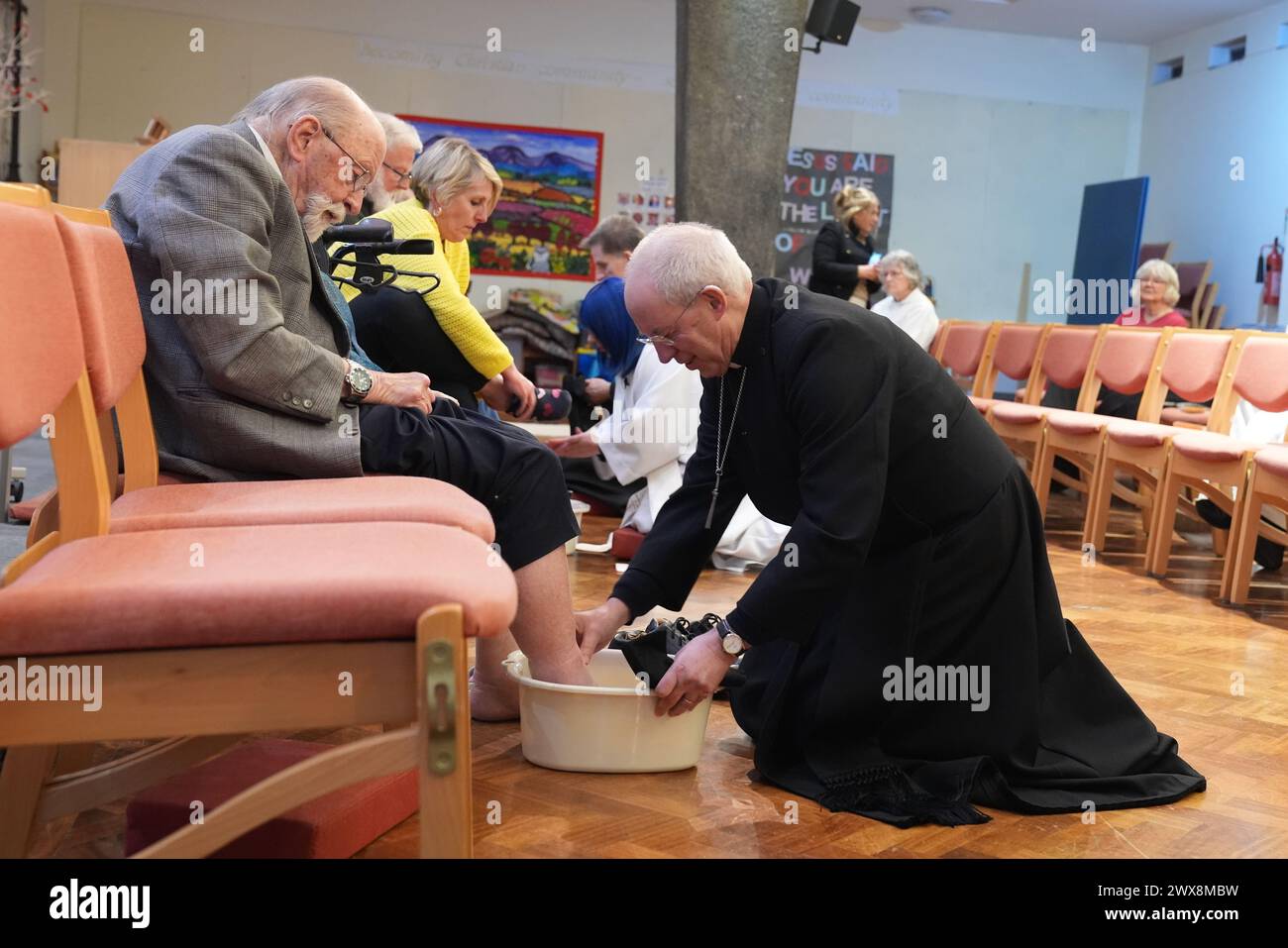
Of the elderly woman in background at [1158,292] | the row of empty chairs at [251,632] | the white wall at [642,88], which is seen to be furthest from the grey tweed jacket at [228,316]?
the white wall at [642,88]

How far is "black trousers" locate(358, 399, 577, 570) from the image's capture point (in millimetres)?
2188

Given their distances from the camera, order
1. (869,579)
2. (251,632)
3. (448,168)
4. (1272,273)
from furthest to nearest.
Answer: (1272,273)
(448,168)
(869,579)
(251,632)

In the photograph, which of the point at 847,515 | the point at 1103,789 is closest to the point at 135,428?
the point at 847,515

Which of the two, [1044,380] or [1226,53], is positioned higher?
[1226,53]

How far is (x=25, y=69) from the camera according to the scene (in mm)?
9164

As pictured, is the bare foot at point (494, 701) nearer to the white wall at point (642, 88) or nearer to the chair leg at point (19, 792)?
the chair leg at point (19, 792)

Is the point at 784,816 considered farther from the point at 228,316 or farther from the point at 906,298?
the point at 906,298

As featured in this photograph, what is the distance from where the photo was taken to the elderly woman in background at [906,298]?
24.6 ft

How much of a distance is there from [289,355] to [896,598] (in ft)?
3.64

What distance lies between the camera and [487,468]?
2.19m

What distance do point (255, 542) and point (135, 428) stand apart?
0.60 meters

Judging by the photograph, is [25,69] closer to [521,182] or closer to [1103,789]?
[521,182]

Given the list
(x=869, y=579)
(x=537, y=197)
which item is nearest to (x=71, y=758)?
(x=869, y=579)

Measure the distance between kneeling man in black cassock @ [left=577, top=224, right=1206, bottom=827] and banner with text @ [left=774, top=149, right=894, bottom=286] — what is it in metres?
8.63
